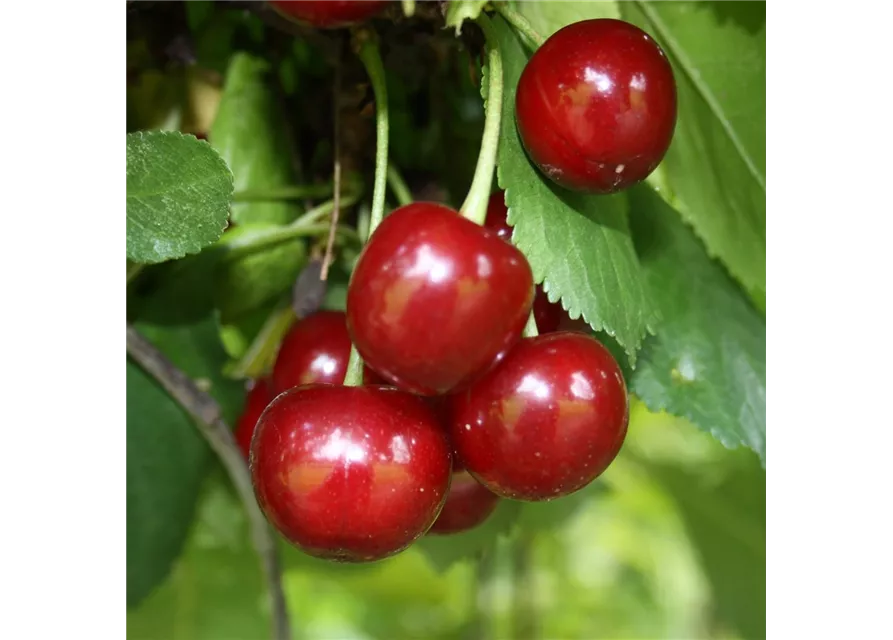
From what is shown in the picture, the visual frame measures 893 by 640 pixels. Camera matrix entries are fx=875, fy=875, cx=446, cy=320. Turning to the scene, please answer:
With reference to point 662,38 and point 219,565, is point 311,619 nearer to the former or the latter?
point 219,565

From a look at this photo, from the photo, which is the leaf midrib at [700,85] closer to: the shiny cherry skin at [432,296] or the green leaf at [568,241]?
the green leaf at [568,241]

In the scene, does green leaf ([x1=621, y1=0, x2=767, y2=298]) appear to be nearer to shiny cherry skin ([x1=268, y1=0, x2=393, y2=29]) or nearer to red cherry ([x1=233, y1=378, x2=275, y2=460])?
shiny cherry skin ([x1=268, y1=0, x2=393, y2=29])

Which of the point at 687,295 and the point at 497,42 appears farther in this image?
the point at 687,295

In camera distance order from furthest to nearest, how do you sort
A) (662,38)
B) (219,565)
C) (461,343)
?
(219,565)
(662,38)
(461,343)

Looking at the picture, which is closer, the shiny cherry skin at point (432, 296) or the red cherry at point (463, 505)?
the shiny cherry skin at point (432, 296)

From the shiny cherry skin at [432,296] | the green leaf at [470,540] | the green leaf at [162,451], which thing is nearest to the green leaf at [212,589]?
the green leaf at [162,451]

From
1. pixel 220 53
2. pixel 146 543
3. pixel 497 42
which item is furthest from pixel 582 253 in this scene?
pixel 146 543

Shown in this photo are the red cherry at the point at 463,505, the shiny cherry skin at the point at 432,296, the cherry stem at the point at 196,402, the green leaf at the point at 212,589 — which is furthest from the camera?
the green leaf at the point at 212,589
